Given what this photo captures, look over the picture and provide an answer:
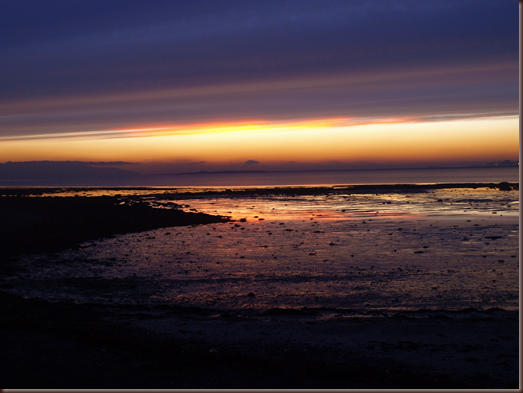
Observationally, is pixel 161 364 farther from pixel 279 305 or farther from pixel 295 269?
pixel 295 269

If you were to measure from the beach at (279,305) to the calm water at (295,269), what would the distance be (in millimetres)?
91

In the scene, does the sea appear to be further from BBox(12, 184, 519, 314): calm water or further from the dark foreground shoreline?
the dark foreground shoreline

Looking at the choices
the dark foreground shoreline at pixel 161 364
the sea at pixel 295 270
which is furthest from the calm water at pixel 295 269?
the dark foreground shoreline at pixel 161 364

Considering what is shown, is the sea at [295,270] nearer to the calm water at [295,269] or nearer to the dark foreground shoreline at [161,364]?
the calm water at [295,269]

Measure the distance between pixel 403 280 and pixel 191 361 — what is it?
9.83 meters

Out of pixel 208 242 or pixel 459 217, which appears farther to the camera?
pixel 459 217

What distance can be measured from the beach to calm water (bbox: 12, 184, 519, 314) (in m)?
0.09

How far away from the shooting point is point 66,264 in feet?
63.2

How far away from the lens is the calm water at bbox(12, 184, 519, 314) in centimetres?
1362

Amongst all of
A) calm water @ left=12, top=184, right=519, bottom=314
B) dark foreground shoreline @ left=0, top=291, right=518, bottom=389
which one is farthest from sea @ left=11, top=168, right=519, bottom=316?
dark foreground shoreline @ left=0, top=291, right=518, bottom=389

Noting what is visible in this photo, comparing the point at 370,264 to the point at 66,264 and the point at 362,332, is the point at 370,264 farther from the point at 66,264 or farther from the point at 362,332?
the point at 66,264

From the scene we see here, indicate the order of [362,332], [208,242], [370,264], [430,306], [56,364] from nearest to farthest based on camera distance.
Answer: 1. [56,364]
2. [362,332]
3. [430,306]
4. [370,264]
5. [208,242]

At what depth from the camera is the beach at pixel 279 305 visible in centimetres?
823

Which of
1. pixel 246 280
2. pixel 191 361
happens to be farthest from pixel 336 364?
pixel 246 280
